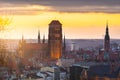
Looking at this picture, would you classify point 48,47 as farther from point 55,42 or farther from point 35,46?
point 35,46

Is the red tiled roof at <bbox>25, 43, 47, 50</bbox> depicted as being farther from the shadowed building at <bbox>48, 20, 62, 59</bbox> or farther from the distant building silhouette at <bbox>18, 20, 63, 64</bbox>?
the shadowed building at <bbox>48, 20, 62, 59</bbox>

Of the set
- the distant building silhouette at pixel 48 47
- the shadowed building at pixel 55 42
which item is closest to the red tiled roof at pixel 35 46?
the distant building silhouette at pixel 48 47

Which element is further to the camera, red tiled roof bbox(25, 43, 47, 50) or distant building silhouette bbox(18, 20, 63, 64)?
red tiled roof bbox(25, 43, 47, 50)

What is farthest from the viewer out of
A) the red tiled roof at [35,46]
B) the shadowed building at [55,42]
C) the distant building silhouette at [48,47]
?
Answer: the red tiled roof at [35,46]

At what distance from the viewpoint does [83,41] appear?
19050cm

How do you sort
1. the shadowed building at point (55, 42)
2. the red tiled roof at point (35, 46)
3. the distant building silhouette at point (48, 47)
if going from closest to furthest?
the shadowed building at point (55, 42) < the distant building silhouette at point (48, 47) < the red tiled roof at point (35, 46)

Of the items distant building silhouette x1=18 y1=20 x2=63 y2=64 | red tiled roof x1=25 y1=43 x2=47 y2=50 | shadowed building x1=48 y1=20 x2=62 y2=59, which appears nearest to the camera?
shadowed building x1=48 y1=20 x2=62 y2=59

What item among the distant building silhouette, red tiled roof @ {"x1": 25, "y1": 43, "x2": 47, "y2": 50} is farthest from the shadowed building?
red tiled roof @ {"x1": 25, "y1": 43, "x2": 47, "y2": 50}

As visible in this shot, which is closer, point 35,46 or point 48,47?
point 48,47

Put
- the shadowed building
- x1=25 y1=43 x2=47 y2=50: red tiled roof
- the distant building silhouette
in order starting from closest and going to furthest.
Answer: the shadowed building, the distant building silhouette, x1=25 y1=43 x2=47 y2=50: red tiled roof

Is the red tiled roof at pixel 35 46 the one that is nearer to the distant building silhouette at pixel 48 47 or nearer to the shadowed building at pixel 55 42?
the distant building silhouette at pixel 48 47

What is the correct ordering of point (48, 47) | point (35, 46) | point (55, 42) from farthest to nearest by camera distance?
1. point (35, 46)
2. point (48, 47)
3. point (55, 42)

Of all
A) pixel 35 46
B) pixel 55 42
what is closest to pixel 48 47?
pixel 55 42

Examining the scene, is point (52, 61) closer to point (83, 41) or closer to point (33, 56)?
point (33, 56)
